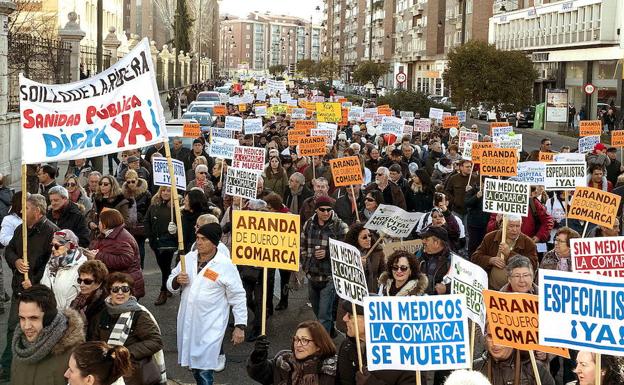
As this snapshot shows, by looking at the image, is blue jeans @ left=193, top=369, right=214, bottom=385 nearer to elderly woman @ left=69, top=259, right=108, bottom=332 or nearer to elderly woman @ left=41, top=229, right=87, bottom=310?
elderly woman @ left=41, top=229, right=87, bottom=310

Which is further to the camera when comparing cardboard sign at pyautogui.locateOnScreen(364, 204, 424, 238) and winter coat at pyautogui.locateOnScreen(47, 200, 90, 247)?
cardboard sign at pyautogui.locateOnScreen(364, 204, 424, 238)

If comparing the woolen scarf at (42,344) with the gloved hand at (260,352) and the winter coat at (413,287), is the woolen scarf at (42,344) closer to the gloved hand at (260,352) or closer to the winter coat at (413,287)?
the gloved hand at (260,352)

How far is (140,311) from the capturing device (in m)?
6.33

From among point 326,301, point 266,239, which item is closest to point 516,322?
point 266,239

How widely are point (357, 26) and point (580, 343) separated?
140419 millimetres

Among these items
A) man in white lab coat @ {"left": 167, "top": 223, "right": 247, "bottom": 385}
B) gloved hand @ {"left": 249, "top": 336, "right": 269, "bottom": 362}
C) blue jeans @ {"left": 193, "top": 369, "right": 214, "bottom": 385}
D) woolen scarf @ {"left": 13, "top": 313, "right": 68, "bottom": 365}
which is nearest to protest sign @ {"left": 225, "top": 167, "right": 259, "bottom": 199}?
man in white lab coat @ {"left": 167, "top": 223, "right": 247, "bottom": 385}

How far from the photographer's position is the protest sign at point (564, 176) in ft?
43.6

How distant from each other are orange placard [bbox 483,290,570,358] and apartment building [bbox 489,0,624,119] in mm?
41901

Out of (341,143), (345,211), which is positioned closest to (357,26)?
(341,143)

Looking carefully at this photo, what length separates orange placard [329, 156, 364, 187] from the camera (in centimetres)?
1338

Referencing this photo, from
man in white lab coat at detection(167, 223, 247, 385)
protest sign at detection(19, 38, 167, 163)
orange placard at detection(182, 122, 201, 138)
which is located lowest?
man in white lab coat at detection(167, 223, 247, 385)

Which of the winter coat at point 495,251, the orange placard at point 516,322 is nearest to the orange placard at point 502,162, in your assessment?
the winter coat at point 495,251

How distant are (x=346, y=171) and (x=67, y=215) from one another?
4642 millimetres

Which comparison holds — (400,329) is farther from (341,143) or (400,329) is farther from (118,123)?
(341,143)
